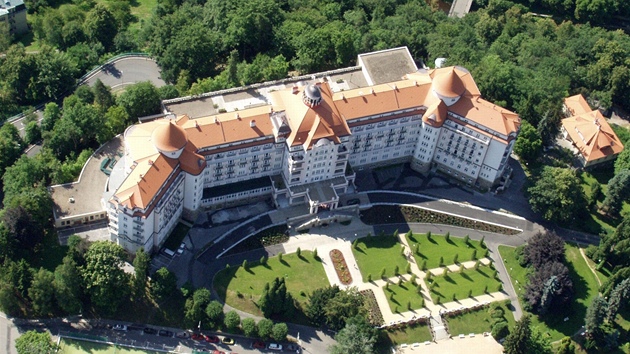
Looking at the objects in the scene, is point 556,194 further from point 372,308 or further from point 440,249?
point 372,308

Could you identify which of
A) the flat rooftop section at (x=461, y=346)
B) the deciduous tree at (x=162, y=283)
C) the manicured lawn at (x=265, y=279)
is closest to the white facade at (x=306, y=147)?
the deciduous tree at (x=162, y=283)

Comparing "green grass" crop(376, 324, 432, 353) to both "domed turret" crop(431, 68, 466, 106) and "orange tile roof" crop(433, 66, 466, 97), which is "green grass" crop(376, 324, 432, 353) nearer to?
"domed turret" crop(431, 68, 466, 106)

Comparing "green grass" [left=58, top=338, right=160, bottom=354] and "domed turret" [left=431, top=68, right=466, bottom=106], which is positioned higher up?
"domed turret" [left=431, top=68, right=466, bottom=106]

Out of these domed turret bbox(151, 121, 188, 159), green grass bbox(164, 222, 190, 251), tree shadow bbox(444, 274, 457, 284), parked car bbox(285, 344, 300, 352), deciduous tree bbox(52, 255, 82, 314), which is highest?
domed turret bbox(151, 121, 188, 159)

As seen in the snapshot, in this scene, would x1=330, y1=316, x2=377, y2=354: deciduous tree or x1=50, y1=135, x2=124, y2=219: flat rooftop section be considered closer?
x1=330, y1=316, x2=377, y2=354: deciduous tree

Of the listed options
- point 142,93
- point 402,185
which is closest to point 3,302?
point 142,93

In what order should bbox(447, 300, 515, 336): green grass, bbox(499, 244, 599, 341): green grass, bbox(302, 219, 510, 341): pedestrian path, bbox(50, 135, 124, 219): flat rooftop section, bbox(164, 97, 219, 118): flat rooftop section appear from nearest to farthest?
bbox(302, 219, 510, 341): pedestrian path < bbox(447, 300, 515, 336): green grass < bbox(499, 244, 599, 341): green grass < bbox(50, 135, 124, 219): flat rooftop section < bbox(164, 97, 219, 118): flat rooftop section

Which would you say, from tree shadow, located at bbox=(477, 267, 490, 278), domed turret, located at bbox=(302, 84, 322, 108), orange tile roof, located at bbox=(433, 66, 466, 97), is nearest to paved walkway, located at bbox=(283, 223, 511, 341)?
tree shadow, located at bbox=(477, 267, 490, 278)

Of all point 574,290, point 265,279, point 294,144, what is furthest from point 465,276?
point 294,144
